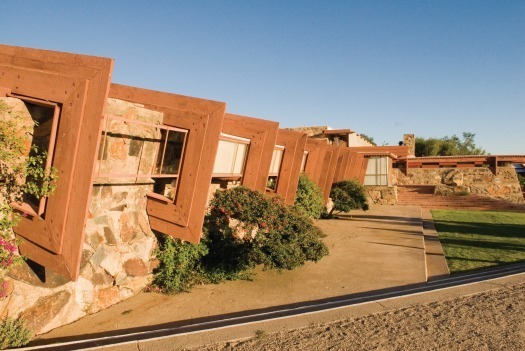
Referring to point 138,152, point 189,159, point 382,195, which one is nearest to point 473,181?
point 382,195

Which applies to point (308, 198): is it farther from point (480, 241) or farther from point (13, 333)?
point (13, 333)

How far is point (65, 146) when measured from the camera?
3732 millimetres

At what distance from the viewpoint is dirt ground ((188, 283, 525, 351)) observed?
137 inches

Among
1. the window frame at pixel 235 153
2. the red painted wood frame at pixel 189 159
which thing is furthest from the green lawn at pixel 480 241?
the red painted wood frame at pixel 189 159

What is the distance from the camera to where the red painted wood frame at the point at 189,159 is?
207 inches

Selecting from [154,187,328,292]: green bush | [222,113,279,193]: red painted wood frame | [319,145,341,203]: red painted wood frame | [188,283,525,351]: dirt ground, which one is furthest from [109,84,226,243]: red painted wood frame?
[319,145,341,203]: red painted wood frame

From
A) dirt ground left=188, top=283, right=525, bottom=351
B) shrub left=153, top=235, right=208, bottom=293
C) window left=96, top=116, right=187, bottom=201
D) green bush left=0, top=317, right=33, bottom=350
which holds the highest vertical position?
window left=96, top=116, right=187, bottom=201

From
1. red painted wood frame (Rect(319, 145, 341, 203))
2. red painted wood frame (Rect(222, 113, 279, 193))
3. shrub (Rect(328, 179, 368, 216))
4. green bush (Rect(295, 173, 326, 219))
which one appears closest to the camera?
red painted wood frame (Rect(222, 113, 279, 193))

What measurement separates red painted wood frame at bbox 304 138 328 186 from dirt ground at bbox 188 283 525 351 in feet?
27.0

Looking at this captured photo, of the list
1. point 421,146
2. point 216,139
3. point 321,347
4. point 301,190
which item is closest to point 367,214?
point 301,190

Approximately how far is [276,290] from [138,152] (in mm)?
2972

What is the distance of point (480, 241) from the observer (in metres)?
9.85

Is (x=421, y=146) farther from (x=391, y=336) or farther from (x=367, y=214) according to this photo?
(x=391, y=336)

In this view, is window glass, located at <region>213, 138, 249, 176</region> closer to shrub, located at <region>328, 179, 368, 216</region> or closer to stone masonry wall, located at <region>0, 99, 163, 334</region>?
stone masonry wall, located at <region>0, 99, 163, 334</region>
